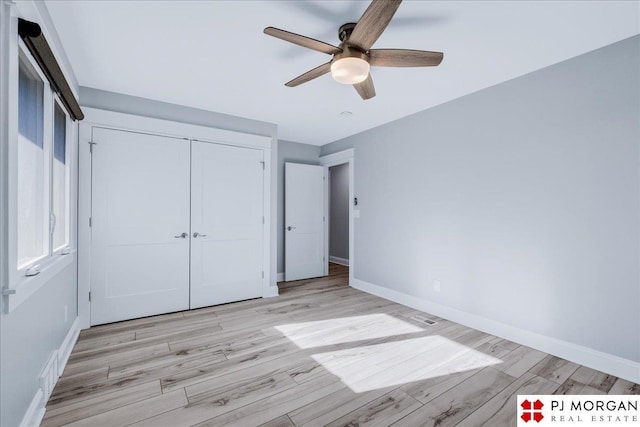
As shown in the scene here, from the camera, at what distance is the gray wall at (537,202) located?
6.95 ft

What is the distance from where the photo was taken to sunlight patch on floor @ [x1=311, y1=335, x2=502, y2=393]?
2.07 metres

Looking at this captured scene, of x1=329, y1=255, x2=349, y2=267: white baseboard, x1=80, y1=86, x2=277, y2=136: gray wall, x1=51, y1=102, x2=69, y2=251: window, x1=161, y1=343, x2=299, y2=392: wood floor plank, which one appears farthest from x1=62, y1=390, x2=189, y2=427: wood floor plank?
x1=329, y1=255, x2=349, y2=267: white baseboard

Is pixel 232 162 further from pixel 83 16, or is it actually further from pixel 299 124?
pixel 83 16

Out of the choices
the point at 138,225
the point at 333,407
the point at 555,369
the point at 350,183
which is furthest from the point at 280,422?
the point at 350,183

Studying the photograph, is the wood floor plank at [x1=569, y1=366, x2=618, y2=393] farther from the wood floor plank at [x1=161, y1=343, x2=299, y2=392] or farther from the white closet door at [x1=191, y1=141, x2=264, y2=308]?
the white closet door at [x1=191, y1=141, x2=264, y2=308]

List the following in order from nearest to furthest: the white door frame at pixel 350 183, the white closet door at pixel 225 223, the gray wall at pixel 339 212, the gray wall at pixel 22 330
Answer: the gray wall at pixel 22 330, the white closet door at pixel 225 223, the white door frame at pixel 350 183, the gray wall at pixel 339 212

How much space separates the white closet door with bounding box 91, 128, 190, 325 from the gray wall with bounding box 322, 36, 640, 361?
9.15 ft

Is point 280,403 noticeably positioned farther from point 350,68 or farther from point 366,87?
point 366,87

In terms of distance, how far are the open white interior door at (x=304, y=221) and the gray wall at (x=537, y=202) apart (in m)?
1.73

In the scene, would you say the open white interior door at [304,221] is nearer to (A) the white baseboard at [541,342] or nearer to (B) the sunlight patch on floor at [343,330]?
(A) the white baseboard at [541,342]

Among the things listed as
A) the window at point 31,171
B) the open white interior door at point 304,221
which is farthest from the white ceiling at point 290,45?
the open white interior door at point 304,221

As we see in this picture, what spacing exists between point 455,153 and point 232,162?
2.71 meters

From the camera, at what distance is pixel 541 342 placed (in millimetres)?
2508
